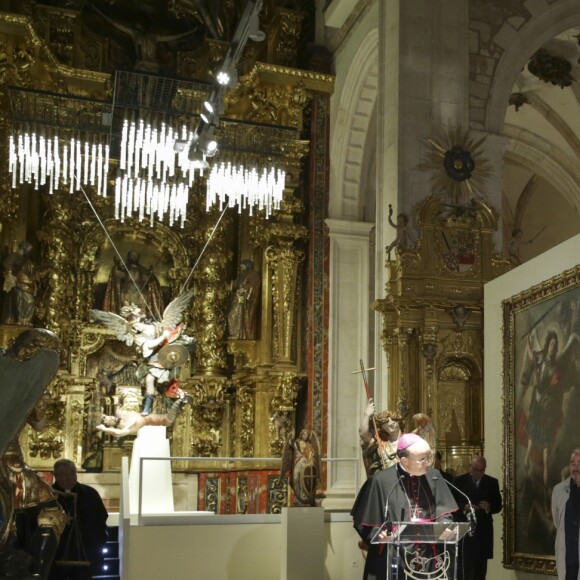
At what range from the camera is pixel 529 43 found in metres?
13.7

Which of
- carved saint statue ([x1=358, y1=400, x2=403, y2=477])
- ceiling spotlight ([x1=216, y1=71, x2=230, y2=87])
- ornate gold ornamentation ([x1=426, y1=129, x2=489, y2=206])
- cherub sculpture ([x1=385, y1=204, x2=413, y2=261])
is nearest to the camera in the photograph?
carved saint statue ([x1=358, y1=400, x2=403, y2=477])

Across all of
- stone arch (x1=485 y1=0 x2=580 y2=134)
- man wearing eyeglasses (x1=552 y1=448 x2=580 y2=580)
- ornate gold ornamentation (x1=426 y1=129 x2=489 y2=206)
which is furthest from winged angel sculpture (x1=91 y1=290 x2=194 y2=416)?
man wearing eyeglasses (x1=552 y1=448 x2=580 y2=580)

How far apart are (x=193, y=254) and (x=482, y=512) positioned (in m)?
8.75

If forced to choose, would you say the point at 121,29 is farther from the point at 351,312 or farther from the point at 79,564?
the point at 79,564

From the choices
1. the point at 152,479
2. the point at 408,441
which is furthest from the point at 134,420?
the point at 408,441

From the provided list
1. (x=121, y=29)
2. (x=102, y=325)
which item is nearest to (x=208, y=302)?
(x=102, y=325)

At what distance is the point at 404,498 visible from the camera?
601 centimetres

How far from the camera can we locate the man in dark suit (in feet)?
30.7

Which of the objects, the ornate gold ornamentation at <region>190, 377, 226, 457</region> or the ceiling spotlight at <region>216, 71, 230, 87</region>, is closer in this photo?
the ceiling spotlight at <region>216, 71, 230, 87</region>

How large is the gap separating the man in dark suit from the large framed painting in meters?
0.36

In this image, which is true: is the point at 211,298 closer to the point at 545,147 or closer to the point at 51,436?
the point at 51,436

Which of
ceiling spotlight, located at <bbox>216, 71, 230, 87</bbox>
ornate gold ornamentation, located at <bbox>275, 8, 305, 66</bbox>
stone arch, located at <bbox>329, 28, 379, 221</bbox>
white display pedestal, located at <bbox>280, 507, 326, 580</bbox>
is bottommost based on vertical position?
white display pedestal, located at <bbox>280, 507, 326, 580</bbox>

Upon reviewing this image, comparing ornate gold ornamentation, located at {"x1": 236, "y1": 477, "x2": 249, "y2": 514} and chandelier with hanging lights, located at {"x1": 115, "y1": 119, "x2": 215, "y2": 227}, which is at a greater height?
chandelier with hanging lights, located at {"x1": 115, "y1": 119, "x2": 215, "y2": 227}

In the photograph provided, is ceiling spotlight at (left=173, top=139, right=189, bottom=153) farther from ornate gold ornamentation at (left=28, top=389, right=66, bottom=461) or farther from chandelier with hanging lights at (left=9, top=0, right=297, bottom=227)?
ornate gold ornamentation at (left=28, top=389, right=66, bottom=461)
